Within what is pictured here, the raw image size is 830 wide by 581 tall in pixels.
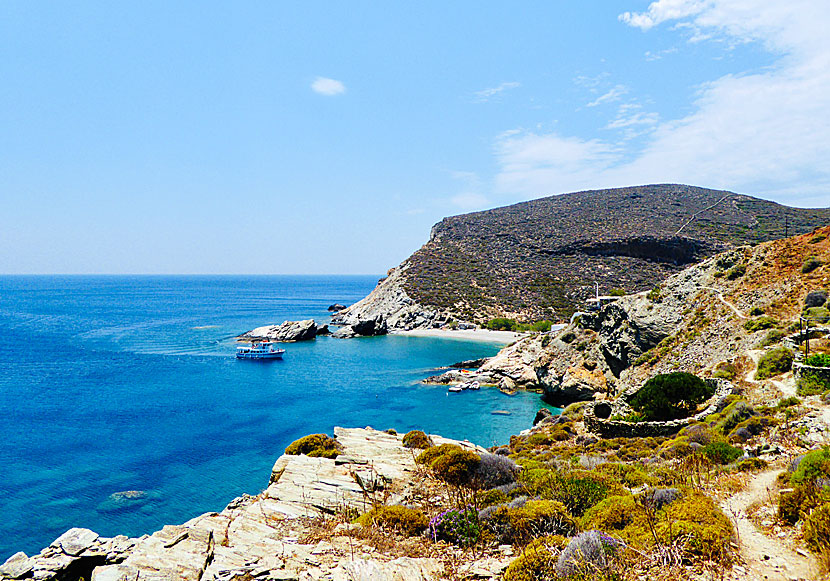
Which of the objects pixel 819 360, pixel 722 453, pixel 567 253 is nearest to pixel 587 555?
pixel 722 453

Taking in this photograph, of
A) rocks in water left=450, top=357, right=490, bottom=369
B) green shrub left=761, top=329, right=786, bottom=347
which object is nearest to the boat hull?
rocks in water left=450, top=357, right=490, bottom=369

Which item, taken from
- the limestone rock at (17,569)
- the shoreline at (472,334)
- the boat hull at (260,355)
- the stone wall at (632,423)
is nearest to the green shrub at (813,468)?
the stone wall at (632,423)

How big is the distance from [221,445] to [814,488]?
Result: 31007 mm

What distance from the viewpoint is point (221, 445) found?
1193 inches

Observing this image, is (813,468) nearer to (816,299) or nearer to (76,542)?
(76,542)

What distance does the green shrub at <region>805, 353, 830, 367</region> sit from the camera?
1744 cm

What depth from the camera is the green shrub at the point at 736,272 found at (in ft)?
107

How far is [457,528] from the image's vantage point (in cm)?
791

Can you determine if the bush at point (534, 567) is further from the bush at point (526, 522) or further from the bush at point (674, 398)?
the bush at point (674, 398)

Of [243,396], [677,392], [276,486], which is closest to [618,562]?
[276,486]

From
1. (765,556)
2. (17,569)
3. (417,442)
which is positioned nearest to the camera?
(765,556)

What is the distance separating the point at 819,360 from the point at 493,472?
613 inches

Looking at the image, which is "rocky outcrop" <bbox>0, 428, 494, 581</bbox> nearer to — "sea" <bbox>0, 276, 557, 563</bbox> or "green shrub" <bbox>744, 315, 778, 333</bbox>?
"sea" <bbox>0, 276, 557, 563</bbox>

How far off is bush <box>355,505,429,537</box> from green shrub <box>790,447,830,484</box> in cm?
704
